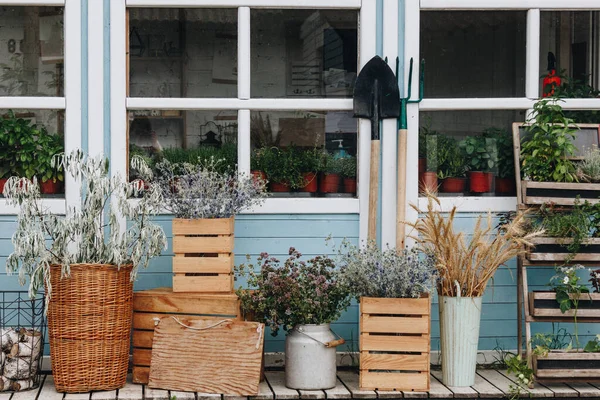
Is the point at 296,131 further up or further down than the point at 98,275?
further up

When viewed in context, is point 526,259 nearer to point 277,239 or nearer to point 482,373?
point 482,373

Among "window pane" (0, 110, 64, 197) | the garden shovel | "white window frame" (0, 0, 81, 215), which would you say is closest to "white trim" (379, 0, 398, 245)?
the garden shovel

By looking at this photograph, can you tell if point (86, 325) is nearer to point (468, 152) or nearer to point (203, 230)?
point (203, 230)

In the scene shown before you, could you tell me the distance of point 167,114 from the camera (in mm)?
5262

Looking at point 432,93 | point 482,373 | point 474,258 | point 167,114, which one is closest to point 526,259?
point 474,258

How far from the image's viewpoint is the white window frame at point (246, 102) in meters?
5.18

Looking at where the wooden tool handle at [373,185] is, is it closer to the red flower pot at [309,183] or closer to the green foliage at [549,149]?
the red flower pot at [309,183]

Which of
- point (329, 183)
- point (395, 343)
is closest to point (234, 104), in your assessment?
point (329, 183)

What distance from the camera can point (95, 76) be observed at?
5168 mm

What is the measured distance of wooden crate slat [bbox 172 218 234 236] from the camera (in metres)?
4.86

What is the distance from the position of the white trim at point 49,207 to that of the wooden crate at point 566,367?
2655 mm

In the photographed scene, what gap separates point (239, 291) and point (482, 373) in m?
1.45

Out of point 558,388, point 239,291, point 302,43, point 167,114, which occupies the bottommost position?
point 558,388

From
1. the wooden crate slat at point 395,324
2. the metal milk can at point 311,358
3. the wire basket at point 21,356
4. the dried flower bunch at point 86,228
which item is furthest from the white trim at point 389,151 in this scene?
the wire basket at point 21,356
